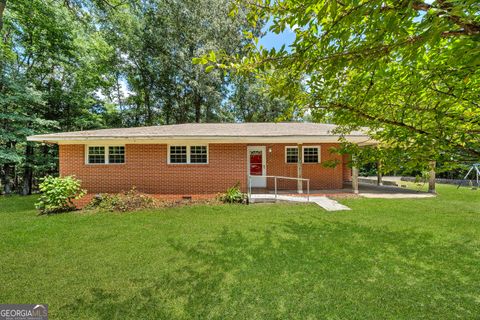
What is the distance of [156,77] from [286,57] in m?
22.7

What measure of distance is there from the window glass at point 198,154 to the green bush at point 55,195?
4797mm

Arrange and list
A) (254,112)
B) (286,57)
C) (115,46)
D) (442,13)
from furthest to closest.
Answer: (254,112) → (115,46) → (286,57) → (442,13)

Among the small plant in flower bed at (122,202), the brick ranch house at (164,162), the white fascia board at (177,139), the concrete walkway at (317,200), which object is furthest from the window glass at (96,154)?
the concrete walkway at (317,200)

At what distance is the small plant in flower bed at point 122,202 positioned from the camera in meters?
8.71

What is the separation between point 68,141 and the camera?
9867 millimetres

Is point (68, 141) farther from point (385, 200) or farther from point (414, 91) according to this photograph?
point (385, 200)

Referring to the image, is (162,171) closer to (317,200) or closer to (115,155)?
(115,155)

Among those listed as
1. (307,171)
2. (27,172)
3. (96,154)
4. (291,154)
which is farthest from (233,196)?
(27,172)

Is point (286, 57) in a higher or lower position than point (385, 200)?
higher

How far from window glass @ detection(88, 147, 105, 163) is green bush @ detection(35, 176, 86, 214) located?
1.92 metres

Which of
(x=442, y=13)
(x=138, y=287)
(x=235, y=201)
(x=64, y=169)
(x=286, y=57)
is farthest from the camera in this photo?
(x=64, y=169)

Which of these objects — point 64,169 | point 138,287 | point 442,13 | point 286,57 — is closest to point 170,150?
point 64,169

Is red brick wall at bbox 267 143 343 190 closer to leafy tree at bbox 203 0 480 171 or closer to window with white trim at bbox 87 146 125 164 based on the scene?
window with white trim at bbox 87 146 125 164

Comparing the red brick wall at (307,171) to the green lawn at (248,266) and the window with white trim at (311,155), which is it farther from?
the green lawn at (248,266)
